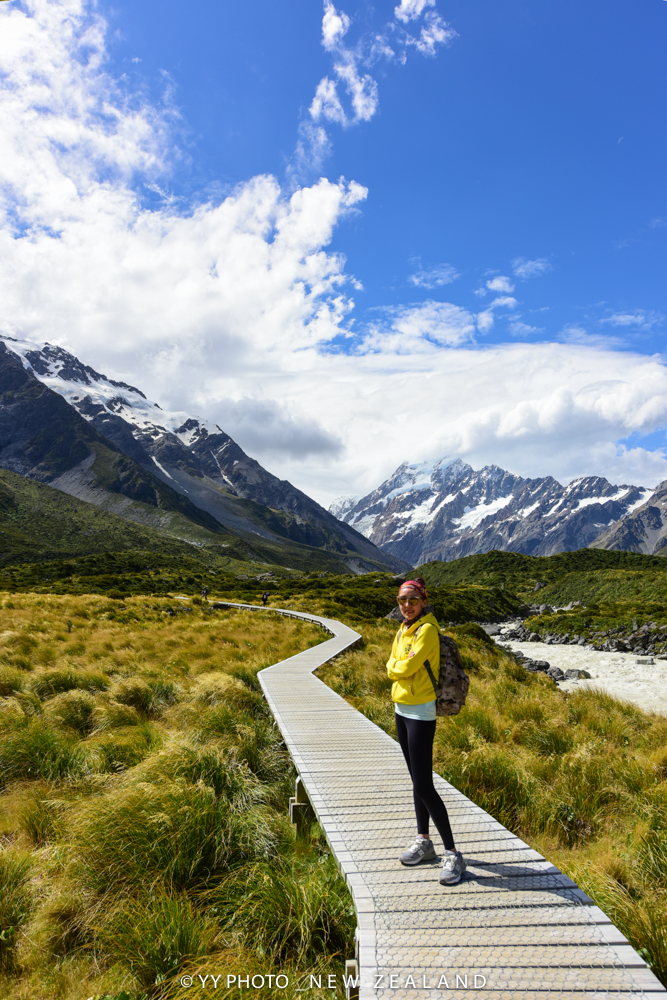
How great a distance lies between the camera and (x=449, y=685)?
4336 mm

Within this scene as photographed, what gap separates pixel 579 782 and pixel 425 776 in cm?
390

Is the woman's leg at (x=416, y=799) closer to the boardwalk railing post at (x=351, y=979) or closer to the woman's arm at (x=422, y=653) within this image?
the woman's arm at (x=422, y=653)

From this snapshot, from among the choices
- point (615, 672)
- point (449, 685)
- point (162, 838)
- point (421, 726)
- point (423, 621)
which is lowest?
point (615, 672)

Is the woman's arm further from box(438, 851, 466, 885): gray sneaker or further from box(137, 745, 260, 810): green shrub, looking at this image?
box(137, 745, 260, 810): green shrub

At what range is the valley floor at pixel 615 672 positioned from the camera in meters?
18.5

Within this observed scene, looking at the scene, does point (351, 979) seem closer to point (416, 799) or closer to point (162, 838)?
point (416, 799)

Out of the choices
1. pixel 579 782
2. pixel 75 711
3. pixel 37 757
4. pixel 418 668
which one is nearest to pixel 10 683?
pixel 75 711

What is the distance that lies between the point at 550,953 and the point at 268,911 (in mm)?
2126

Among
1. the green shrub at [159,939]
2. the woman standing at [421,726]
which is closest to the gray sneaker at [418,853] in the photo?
the woman standing at [421,726]

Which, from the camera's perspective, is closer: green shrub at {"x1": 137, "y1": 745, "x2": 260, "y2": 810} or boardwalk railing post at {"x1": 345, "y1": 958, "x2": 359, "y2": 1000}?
boardwalk railing post at {"x1": 345, "y1": 958, "x2": 359, "y2": 1000}

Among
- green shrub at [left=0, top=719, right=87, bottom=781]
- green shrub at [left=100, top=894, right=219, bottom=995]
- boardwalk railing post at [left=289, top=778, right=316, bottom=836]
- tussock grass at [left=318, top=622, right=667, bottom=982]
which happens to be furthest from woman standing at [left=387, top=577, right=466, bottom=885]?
green shrub at [left=0, top=719, right=87, bottom=781]

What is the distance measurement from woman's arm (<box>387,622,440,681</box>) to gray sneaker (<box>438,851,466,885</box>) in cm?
150

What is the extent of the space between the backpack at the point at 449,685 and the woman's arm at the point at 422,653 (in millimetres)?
59

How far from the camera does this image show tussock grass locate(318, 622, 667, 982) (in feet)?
14.2
